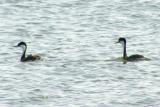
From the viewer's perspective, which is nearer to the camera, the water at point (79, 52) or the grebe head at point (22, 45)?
the water at point (79, 52)

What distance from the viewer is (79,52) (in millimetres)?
39781

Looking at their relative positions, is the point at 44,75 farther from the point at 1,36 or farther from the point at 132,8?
the point at 132,8

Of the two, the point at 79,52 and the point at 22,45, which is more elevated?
the point at 22,45

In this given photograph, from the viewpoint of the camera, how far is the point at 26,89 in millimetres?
31500

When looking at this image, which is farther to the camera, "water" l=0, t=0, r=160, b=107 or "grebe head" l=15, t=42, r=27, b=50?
"grebe head" l=15, t=42, r=27, b=50

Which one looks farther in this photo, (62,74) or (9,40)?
(9,40)

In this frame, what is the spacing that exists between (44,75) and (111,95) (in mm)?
4745

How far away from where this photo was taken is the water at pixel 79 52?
3034cm

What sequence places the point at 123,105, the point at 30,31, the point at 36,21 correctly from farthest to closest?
the point at 36,21
the point at 30,31
the point at 123,105

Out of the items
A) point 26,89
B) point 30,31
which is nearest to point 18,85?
point 26,89

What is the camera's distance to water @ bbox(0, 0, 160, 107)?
3034cm

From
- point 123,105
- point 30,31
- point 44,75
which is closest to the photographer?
point 123,105

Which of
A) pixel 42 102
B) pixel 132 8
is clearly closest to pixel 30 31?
pixel 132 8

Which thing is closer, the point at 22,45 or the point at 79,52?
the point at 22,45
